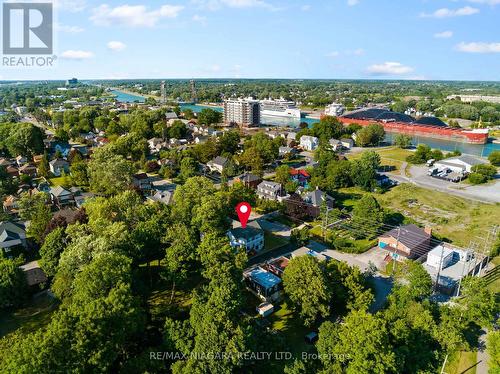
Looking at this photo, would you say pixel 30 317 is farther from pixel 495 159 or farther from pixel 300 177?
pixel 495 159

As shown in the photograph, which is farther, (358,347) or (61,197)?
(61,197)

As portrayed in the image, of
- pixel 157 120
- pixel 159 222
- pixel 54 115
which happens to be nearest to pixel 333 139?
pixel 157 120

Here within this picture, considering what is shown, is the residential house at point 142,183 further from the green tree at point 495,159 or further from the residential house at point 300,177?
the green tree at point 495,159

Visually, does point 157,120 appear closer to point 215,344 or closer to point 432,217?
point 432,217

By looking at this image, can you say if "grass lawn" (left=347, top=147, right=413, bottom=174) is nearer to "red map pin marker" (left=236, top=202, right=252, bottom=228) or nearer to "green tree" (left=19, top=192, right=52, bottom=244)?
"red map pin marker" (left=236, top=202, right=252, bottom=228)

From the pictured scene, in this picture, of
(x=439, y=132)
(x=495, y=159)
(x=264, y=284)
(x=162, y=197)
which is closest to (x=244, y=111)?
(x=439, y=132)

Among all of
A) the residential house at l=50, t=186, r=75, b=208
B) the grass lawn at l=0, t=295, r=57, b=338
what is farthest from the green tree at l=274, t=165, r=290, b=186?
the grass lawn at l=0, t=295, r=57, b=338

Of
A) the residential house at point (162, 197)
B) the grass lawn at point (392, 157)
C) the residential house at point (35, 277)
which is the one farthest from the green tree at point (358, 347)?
the grass lawn at point (392, 157)
